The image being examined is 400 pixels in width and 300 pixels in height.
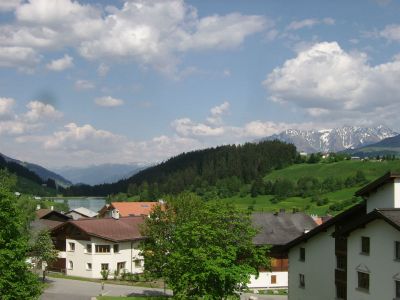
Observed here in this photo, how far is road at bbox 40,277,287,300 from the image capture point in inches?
2233

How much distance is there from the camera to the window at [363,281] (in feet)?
116

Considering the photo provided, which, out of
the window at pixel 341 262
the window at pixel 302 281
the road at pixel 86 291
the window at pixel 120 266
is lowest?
the road at pixel 86 291

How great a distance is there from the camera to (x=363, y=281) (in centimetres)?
3588

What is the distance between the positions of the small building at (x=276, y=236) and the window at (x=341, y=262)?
82.5 ft

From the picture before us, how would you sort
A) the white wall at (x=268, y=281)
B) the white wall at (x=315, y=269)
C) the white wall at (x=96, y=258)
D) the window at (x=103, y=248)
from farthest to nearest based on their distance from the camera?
the window at (x=103, y=248) < the white wall at (x=96, y=258) < the white wall at (x=268, y=281) < the white wall at (x=315, y=269)

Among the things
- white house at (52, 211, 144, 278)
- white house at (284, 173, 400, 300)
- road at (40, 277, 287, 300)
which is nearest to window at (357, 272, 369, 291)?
white house at (284, 173, 400, 300)

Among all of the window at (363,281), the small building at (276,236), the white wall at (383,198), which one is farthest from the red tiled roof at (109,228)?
the white wall at (383,198)

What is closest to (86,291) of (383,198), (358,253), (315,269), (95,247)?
(95,247)

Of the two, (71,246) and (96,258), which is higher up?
(71,246)

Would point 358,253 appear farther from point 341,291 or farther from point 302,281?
point 302,281

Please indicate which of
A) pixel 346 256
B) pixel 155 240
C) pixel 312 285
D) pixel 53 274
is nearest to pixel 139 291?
pixel 155 240

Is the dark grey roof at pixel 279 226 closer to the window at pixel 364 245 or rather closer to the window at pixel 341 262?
the window at pixel 341 262

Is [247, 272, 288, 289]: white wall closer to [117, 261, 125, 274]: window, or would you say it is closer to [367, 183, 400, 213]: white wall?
[117, 261, 125, 274]: window

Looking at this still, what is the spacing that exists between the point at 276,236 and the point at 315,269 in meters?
27.3
